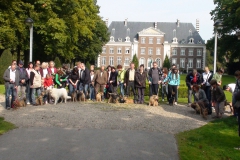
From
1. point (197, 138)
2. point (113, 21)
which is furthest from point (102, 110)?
point (113, 21)

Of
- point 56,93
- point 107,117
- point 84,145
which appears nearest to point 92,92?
point 56,93

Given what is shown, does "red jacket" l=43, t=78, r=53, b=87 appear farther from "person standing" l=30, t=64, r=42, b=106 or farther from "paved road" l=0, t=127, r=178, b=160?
"paved road" l=0, t=127, r=178, b=160

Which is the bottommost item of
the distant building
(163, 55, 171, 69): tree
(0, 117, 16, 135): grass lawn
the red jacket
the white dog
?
(0, 117, 16, 135): grass lawn

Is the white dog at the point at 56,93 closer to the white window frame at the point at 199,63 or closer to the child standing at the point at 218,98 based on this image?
the child standing at the point at 218,98

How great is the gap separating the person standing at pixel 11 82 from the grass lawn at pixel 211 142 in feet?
23.5

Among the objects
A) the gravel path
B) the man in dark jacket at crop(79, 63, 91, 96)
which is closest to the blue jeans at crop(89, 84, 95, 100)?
the man in dark jacket at crop(79, 63, 91, 96)

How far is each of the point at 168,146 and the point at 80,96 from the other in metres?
8.72

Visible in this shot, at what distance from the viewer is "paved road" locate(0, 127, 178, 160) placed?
650 centimetres

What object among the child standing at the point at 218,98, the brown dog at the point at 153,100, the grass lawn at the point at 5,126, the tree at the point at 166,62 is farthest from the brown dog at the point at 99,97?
the tree at the point at 166,62

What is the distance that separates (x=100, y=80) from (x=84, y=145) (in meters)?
9.06

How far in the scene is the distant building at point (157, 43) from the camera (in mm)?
87188

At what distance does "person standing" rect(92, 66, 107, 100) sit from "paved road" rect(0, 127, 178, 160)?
727 centimetres

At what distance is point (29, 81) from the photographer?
14133 millimetres

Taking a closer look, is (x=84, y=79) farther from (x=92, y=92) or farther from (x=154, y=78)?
(x=154, y=78)
